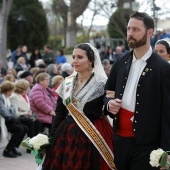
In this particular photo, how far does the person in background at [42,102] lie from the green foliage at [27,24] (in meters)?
16.9

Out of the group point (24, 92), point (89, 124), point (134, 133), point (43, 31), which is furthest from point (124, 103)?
point (43, 31)

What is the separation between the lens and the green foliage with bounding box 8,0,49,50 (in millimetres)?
25594

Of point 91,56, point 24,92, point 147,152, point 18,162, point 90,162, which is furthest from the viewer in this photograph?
point 24,92

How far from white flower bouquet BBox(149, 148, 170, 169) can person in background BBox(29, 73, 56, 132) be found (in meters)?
5.37

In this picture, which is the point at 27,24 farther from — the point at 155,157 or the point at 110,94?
the point at 155,157

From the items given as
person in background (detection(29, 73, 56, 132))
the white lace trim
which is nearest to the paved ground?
person in background (detection(29, 73, 56, 132))

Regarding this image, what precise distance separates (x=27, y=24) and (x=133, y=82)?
22.9m

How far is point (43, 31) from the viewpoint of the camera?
26781 mm

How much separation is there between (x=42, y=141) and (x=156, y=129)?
134 cm

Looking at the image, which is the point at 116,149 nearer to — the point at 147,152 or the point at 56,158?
the point at 147,152

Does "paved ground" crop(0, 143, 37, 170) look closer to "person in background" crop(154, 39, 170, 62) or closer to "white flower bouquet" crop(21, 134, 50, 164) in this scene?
"white flower bouquet" crop(21, 134, 50, 164)

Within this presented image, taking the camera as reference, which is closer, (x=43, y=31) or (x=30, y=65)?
(x=30, y=65)

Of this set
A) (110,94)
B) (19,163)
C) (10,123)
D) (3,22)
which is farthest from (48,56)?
(110,94)

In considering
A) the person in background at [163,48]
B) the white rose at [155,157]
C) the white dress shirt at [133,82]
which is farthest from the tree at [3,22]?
the white rose at [155,157]
